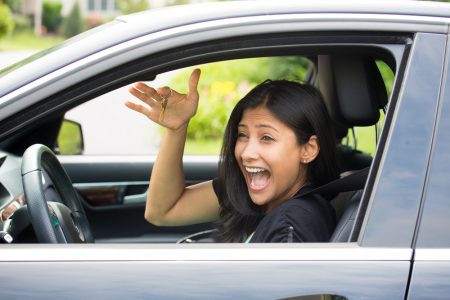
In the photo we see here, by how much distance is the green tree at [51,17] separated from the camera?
114 feet

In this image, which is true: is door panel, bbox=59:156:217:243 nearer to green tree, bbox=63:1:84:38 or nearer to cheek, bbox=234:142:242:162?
cheek, bbox=234:142:242:162

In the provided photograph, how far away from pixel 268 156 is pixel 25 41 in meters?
27.7

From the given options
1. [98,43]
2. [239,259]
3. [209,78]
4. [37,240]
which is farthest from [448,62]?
[209,78]

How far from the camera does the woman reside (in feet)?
7.44

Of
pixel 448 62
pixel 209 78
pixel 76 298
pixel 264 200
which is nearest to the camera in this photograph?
pixel 76 298

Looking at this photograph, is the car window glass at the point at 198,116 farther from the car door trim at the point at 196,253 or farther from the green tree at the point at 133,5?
the green tree at the point at 133,5

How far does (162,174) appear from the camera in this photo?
2.72 metres

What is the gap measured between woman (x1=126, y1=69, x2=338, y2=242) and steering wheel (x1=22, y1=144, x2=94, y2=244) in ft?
1.18

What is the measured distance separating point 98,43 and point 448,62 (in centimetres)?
83

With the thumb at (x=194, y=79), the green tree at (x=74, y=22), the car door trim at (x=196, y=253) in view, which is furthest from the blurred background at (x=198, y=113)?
the green tree at (x=74, y=22)

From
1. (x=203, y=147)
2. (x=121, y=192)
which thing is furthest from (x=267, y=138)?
(x=203, y=147)

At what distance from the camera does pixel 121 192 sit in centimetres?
392

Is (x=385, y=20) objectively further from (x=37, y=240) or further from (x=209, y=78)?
(x=209, y=78)

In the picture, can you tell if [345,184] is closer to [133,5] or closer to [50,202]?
[50,202]
